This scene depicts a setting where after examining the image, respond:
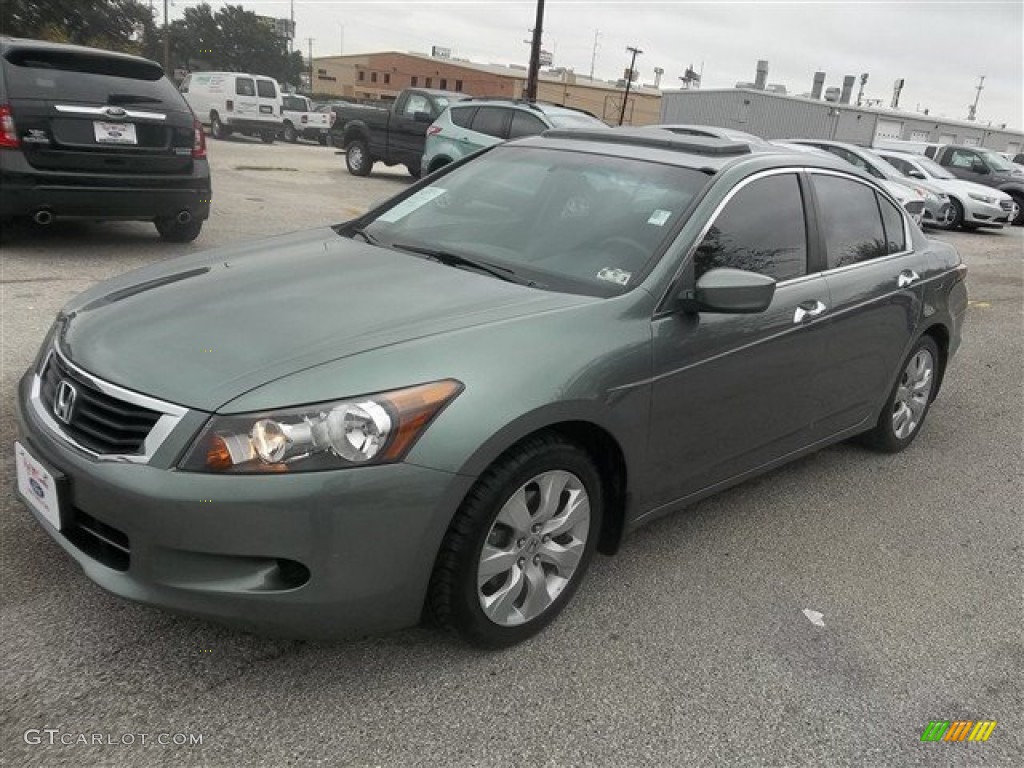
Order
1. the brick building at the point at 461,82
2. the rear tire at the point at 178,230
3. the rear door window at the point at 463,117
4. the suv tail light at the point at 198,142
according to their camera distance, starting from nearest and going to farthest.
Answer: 1. the suv tail light at the point at 198,142
2. the rear tire at the point at 178,230
3. the rear door window at the point at 463,117
4. the brick building at the point at 461,82

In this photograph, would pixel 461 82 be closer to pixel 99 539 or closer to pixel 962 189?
pixel 962 189

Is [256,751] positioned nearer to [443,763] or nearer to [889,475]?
[443,763]

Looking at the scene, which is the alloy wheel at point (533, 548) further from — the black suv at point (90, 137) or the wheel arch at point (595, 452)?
the black suv at point (90, 137)

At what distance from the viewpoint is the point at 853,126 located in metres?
40.1

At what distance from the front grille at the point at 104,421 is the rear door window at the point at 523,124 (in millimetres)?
10901

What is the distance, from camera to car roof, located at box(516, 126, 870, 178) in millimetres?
3424

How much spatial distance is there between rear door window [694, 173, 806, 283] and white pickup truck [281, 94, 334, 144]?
29095mm

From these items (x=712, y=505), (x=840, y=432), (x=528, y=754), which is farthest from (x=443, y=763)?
(x=840, y=432)

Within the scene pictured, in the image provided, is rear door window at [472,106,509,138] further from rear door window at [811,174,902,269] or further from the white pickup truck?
the white pickup truck

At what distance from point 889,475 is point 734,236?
196cm

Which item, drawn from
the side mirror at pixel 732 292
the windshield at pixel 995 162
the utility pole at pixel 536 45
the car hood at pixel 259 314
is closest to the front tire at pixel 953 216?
the windshield at pixel 995 162

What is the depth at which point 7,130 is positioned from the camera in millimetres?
6312

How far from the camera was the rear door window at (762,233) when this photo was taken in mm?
3166

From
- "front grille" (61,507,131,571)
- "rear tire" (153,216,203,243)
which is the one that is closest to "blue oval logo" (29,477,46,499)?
"front grille" (61,507,131,571)
